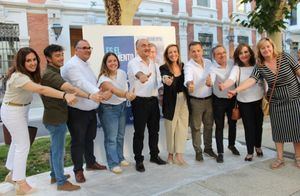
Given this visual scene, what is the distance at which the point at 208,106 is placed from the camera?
17.3ft

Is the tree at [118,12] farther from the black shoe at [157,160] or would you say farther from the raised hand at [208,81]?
the black shoe at [157,160]

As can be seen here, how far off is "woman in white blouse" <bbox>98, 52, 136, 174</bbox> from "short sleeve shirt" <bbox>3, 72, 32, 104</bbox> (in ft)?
3.20

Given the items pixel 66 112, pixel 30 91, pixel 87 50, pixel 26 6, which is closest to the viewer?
pixel 30 91

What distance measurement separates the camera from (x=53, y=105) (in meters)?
4.23

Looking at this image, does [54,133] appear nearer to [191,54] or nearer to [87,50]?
[87,50]

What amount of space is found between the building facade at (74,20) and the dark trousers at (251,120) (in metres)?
7.59

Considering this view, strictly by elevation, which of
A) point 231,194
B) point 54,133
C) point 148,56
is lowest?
point 231,194

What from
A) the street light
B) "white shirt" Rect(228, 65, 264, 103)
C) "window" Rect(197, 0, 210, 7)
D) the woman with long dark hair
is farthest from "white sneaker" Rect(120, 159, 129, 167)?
"window" Rect(197, 0, 210, 7)

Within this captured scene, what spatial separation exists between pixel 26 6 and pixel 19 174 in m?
13.5

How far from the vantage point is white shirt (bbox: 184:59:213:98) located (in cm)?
504

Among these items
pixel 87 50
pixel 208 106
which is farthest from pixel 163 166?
pixel 87 50

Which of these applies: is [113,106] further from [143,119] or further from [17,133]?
[17,133]

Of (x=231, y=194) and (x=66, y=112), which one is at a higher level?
(x=66, y=112)

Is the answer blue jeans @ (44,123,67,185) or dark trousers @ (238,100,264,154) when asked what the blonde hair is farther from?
blue jeans @ (44,123,67,185)
